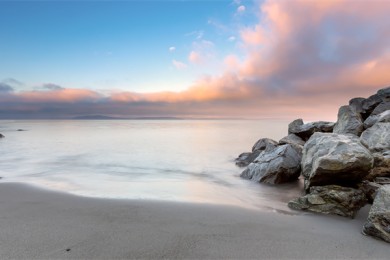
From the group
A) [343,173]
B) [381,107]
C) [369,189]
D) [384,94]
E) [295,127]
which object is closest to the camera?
[343,173]

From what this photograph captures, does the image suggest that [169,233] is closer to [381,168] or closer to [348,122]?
[381,168]

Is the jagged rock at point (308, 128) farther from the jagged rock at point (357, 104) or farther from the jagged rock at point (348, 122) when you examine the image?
the jagged rock at point (357, 104)

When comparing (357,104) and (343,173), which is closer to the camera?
(343,173)

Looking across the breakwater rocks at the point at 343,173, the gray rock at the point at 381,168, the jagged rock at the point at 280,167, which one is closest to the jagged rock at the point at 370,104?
the breakwater rocks at the point at 343,173

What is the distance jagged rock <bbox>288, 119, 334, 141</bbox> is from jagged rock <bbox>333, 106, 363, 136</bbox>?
1272 mm

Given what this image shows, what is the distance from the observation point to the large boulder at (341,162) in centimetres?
616

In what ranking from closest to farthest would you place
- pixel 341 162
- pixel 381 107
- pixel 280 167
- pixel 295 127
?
pixel 341 162, pixel 280 167, pixel 381 107, pixel 295 127

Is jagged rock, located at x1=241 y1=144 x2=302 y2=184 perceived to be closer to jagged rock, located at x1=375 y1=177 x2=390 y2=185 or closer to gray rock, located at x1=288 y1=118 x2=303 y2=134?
jagged rock, located at x1=375 y1=177 x2=390 y2=185

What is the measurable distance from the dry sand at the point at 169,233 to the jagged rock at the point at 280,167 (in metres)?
3.41

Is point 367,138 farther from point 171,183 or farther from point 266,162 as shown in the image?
point 171,183

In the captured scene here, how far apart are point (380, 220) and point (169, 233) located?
3647mm

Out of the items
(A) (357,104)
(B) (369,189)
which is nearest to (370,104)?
(A) (357,104)

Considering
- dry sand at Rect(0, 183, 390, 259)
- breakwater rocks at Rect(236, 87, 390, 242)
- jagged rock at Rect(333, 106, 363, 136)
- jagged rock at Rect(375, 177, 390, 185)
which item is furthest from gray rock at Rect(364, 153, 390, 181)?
jagged rock at Rect(333, 106, 363, 136)

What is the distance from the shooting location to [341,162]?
244 inches
